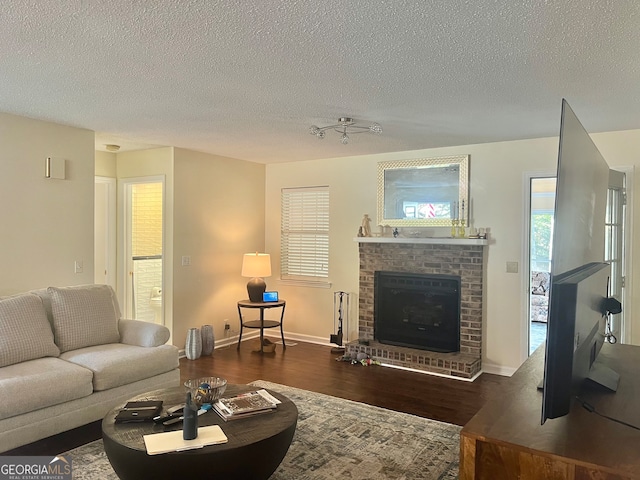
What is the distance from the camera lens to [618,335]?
13.8ft

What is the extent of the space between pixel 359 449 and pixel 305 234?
364 cm

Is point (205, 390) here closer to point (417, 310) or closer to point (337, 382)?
point (337, 382)

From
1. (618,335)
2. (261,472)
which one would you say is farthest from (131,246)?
(618,335)

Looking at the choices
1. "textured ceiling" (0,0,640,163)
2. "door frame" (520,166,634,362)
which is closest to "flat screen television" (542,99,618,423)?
"textured ceiling" (0,0,640,163)

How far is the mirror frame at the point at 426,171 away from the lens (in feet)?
16.5

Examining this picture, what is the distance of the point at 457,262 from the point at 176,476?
374 cm

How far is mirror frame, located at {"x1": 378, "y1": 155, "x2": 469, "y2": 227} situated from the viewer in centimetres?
502

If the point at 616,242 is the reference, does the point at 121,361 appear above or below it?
below

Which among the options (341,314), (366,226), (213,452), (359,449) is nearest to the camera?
(213,452)

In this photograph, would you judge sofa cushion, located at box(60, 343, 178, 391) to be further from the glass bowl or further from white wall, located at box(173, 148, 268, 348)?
white wall, located at box(173, 148, 268, 348)

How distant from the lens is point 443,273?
202 inches

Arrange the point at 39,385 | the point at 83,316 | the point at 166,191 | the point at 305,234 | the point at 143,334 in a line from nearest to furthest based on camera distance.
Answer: the point at 39,385, the point at 83,316, the point at 143,334, the point at 166,191, the point at 305,234

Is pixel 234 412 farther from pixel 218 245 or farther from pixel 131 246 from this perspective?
pixel 131 246

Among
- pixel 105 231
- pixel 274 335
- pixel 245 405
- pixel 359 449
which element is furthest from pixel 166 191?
pixel 359 449
